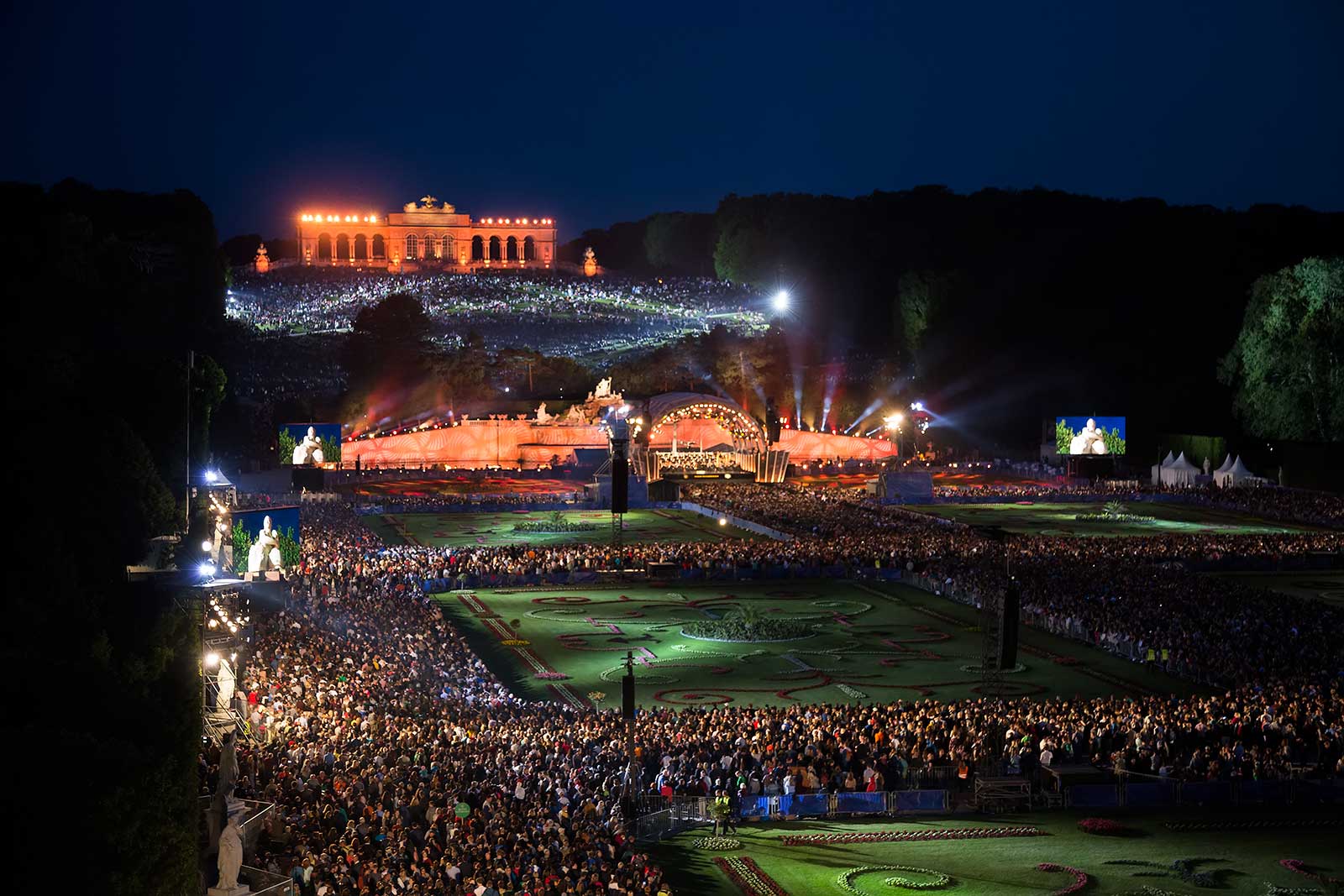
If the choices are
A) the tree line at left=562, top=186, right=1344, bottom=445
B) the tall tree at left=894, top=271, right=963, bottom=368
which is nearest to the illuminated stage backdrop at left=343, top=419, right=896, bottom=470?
the tree line at left=562, top=186, right=1344, bottom=445

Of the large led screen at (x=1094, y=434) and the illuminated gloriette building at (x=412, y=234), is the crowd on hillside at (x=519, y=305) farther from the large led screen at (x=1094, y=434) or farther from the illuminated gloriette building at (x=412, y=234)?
the large led screen at (x=1094, y=434)

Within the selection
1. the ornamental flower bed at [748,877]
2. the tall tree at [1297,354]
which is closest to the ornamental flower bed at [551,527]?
the tall tree at [1297,354]

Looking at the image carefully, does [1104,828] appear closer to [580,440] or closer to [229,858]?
[229,858]

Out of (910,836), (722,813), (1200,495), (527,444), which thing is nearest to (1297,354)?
(1200,495)

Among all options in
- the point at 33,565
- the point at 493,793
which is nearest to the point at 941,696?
the point at 493,793

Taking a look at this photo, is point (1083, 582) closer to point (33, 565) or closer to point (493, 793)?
point (493, 793)

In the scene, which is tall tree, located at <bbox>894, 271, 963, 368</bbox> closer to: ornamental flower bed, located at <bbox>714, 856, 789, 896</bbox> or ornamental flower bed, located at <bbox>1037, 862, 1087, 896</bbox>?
ornamental flower bed, located at <bbox>1037, 862, 1087, 896</bbox>
